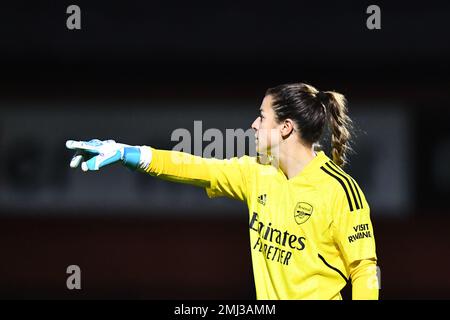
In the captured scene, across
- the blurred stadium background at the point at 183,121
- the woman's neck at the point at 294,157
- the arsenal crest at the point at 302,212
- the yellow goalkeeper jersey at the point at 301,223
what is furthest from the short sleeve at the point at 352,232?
the blurred stadium background at the point at 183,121

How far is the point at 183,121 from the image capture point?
6145mm

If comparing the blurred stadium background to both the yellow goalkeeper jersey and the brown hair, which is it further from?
the yellow goalkeeper jersey

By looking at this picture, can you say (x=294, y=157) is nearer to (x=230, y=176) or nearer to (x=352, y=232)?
(x=230, y=176)

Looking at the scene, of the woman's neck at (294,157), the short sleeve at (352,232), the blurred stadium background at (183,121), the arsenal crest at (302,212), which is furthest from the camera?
the blurred stadium background at (183,121)

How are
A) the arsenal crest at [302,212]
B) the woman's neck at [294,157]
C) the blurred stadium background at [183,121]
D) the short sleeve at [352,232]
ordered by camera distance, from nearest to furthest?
the short sleeve at [352,232]
the arsenal crest at [302,212]
the woman's neck at [294,157]
the blurred stadium background at [183,121]

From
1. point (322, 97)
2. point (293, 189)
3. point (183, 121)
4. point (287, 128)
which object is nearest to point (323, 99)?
point (322, 97)

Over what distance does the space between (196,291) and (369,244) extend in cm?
335

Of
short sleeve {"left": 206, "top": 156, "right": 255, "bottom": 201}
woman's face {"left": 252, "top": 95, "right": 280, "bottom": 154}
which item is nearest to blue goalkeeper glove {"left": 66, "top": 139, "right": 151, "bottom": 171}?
short sleeve {"left": 206, "top": 156, "right": 255, "bottom": 201}

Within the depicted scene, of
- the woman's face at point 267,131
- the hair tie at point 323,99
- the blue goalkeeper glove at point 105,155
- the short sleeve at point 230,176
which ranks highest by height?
the hair tie at point 323,99

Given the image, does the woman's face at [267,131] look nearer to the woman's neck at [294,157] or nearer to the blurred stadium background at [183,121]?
the woman's neck at [294,157]

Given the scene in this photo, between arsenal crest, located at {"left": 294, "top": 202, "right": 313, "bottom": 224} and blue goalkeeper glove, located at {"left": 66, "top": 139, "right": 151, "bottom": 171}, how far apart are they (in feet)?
2.15

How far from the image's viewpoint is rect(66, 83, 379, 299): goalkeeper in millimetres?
3022

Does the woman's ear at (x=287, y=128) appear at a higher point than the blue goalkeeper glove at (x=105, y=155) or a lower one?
higher

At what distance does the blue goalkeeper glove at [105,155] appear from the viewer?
303cm
